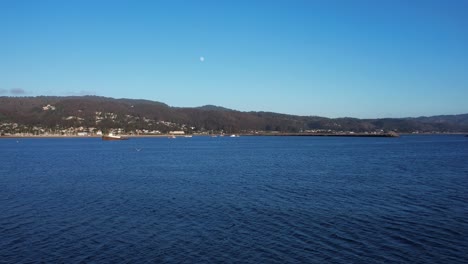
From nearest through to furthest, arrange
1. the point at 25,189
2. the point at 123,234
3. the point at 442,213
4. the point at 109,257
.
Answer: the point at 109,257 < the point at 123,234 < the point at 442,213 < the point at 25,189

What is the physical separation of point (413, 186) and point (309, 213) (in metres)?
15.9

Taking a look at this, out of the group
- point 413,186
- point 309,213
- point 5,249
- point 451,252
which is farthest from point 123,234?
point 413,186

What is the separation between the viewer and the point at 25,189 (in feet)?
118

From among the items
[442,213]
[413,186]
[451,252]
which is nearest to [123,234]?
[451,252]

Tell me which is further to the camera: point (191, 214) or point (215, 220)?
point (191, 214)

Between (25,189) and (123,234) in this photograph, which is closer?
(123,234)

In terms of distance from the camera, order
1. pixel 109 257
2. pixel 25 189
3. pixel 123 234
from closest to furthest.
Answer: pixel 109 257 → pixel 123 234 → pixel 25 189

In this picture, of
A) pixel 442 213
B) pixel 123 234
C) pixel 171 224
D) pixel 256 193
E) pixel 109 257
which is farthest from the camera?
pixel 256 193

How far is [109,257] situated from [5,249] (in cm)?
451

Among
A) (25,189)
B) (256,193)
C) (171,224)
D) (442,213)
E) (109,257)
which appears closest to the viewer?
(109,257)

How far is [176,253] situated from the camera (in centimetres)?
1759

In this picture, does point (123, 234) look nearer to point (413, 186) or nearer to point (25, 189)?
point (25, 189)

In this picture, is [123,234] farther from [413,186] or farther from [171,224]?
[413,186]

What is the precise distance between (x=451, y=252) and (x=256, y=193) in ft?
57.6
